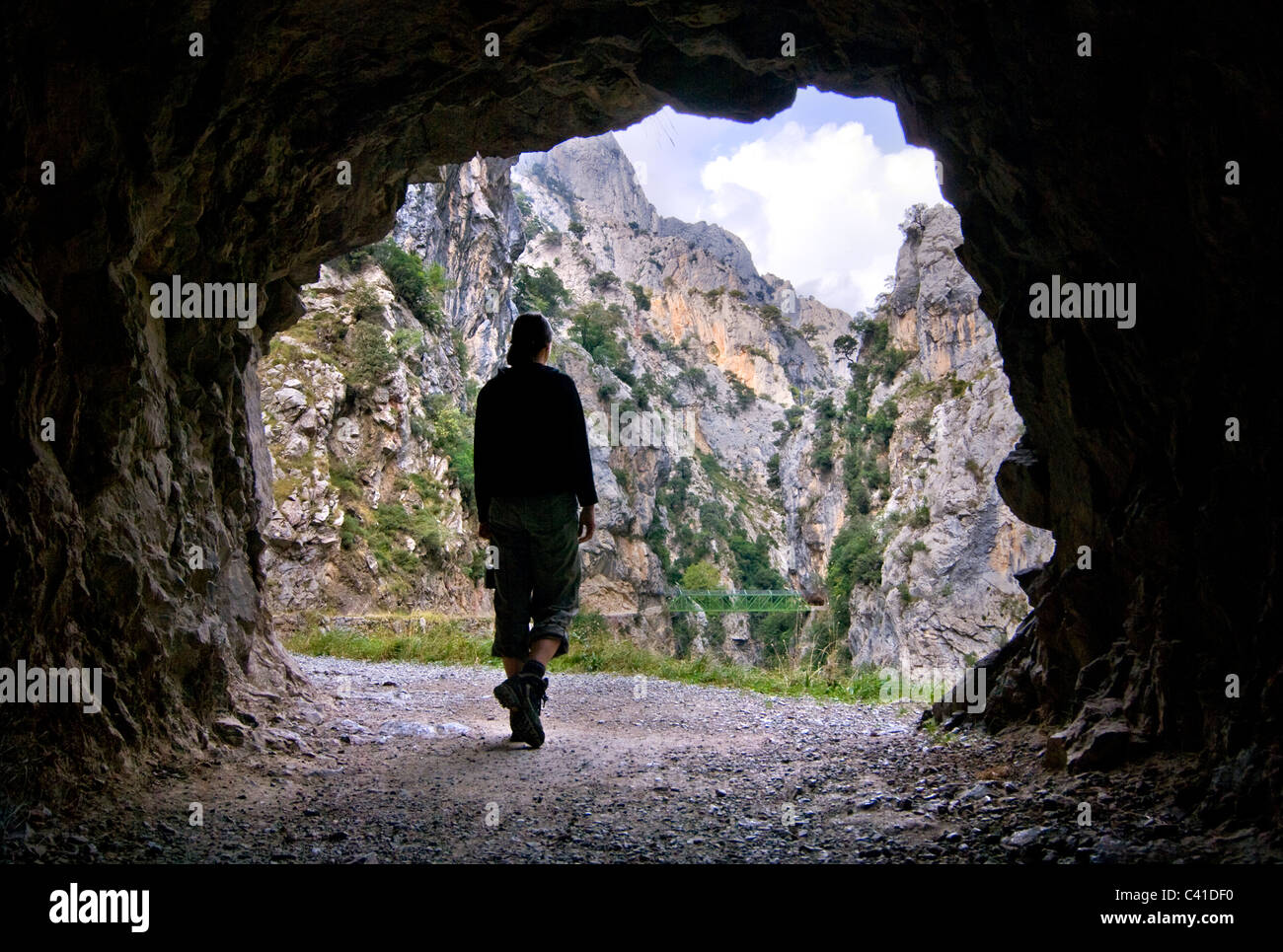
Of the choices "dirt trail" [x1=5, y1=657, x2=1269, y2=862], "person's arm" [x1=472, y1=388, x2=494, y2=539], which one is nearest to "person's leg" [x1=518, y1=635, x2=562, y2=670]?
"dirt trail" [x1=5, y1=657, x2=1269, y2=862]

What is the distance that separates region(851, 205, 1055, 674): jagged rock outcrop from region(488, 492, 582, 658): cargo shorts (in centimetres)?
2713

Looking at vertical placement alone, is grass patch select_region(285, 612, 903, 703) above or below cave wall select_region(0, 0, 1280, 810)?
below

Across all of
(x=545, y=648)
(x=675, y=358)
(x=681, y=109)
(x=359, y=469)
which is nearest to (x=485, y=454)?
(x=545, y=648)

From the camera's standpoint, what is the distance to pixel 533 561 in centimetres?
454

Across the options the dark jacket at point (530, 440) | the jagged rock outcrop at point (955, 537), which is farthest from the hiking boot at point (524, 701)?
the jagged rock outcrop at point (955, 537)

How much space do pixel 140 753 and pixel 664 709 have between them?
3805mm

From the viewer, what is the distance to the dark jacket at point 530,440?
4.46 meters

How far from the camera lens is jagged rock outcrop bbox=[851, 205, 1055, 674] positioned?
34.4 meters

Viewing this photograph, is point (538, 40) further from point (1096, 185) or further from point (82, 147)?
point (1096, 185)

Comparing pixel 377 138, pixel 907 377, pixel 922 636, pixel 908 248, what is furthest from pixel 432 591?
pixel 908 248

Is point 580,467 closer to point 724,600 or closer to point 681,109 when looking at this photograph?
point 681,109

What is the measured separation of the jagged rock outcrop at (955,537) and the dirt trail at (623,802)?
26713 millimetres

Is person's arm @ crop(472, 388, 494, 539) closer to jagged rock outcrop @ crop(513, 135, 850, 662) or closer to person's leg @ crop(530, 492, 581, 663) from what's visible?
person's leg @ crop(530, 492, 581, 663)

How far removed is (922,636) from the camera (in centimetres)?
3550
